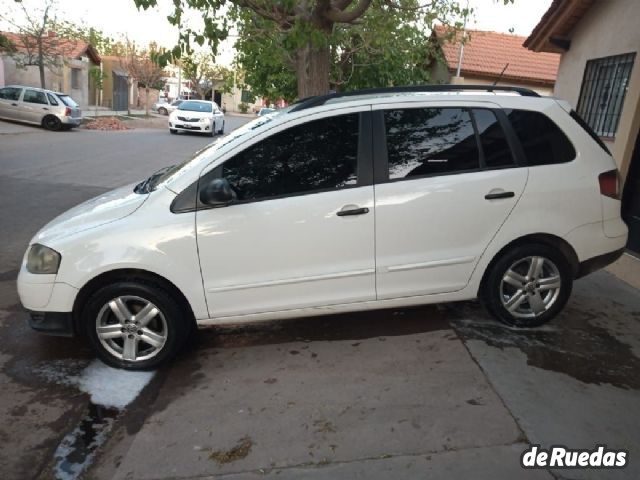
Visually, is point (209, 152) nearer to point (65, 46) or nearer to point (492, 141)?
point (492, 141)

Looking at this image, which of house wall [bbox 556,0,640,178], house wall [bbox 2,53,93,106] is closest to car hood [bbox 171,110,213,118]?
house wall [bbox 2,53,93,106]

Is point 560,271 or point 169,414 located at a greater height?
point 560,271

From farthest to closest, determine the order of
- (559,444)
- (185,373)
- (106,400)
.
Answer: (185,373), (106,400), (559,444)

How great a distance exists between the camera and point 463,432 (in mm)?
2740

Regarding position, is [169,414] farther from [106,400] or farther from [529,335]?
[529,335]

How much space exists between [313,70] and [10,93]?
19.3m

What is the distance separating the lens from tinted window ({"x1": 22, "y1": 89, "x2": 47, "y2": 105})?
2108 cm

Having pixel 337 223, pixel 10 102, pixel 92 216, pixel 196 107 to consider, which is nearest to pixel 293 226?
pixel 337 223

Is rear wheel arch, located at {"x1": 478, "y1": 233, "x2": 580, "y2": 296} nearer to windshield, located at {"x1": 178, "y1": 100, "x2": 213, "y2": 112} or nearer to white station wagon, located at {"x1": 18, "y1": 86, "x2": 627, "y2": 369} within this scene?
white station wagon, located at {"x1": 18, "y1": 86, "x2": 627, "y2": 369}

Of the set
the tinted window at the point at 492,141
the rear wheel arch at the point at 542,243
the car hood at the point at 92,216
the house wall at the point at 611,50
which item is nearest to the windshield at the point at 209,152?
the car hood at the point at 92,216

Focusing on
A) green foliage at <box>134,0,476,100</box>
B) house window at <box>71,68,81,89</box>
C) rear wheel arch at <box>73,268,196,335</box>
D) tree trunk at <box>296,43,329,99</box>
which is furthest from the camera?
house window at <box>71,68,81,89</box>

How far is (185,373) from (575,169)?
3.07m

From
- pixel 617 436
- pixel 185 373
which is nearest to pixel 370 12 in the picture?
pixel 185 373

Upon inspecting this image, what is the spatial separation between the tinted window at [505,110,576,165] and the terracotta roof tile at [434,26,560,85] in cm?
1451
